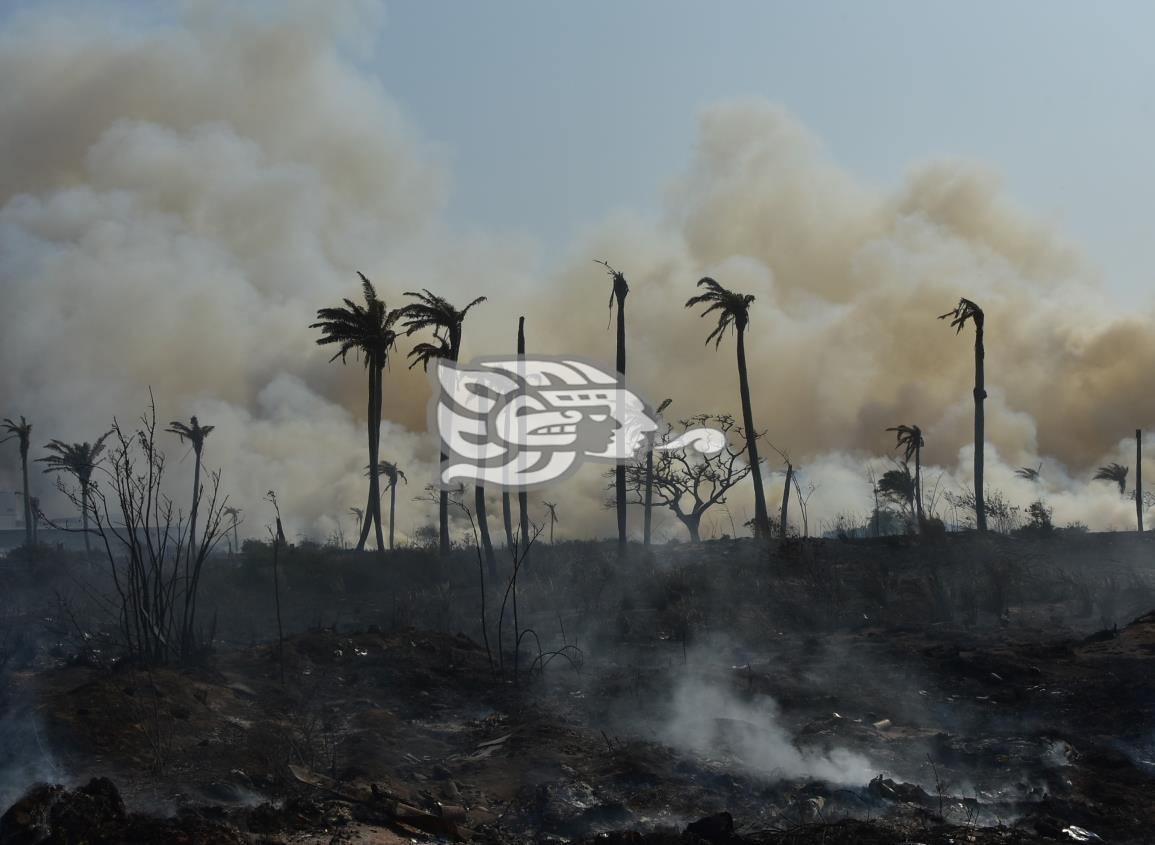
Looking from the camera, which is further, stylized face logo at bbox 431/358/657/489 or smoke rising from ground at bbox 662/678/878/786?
stylized face logo at bbox 431/358/657/489

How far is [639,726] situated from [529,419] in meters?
28.9

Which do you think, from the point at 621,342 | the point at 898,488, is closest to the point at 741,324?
the point at 621,342

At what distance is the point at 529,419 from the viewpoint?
40.8 meters

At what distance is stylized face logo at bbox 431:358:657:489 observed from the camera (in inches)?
1443

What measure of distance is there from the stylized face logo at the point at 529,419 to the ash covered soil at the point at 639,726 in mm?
15006

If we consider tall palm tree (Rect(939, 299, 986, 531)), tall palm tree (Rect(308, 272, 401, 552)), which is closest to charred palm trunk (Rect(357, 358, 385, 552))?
tall palm tree (Rect(308, 272, 401, 552))

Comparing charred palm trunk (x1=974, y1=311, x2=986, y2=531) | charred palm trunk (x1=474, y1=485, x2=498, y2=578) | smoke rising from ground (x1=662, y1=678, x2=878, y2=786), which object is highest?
charred palm trunk (x1=974, y1=311, x2=986, y2=531)

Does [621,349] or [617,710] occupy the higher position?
[621,349]

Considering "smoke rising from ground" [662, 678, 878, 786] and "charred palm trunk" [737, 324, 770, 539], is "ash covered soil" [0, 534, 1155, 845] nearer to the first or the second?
"smoke rising from ground" [662, 678, 878, 786]

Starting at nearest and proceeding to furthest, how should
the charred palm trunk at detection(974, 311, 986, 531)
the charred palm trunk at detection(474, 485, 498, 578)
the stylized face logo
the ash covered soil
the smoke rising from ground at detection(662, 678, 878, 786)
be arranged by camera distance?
the ash covered soil < the smoke rising from ground at detection(662, 678, 878, 786) < the charred palm trunk at detection(474, 485, 498, 578) < the charred palm trunk at detection(974, 311, 986, 531) < the stylized face logo

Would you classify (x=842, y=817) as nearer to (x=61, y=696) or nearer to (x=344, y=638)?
(x=61, y=696)

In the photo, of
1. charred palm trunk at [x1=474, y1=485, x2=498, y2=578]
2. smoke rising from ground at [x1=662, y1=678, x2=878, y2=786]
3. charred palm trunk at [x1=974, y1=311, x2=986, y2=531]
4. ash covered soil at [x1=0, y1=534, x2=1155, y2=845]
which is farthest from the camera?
charred palm trunk at [x1=974, y1=311, x2=986, y2=531]

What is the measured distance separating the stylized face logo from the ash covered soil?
15.0 meters

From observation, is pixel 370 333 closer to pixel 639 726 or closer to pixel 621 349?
pixel 621 349
